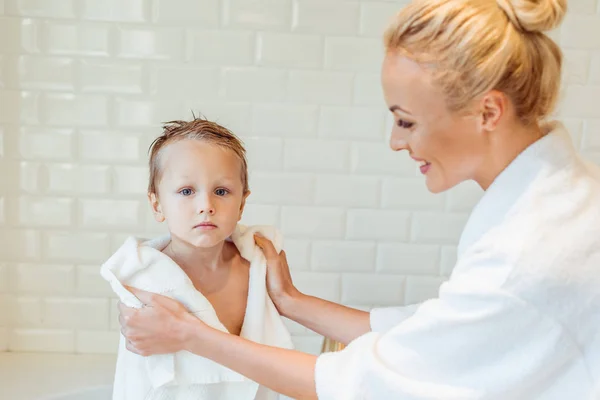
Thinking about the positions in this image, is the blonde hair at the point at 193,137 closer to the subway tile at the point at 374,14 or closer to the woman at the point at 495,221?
the woman at the point at 495,221

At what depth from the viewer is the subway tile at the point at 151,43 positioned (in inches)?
64.2

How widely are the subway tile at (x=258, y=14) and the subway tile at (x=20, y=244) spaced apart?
Result: 28.7 inches

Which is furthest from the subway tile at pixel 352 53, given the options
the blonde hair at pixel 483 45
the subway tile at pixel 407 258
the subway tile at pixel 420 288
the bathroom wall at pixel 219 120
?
the blonde hair at pixel 483 45

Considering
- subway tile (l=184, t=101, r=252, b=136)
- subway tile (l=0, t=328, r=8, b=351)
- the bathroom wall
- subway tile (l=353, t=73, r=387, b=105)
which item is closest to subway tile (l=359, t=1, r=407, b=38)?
the bathroom wall

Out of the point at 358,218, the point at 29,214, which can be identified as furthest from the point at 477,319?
the point at 29,214

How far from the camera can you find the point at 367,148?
1722mm

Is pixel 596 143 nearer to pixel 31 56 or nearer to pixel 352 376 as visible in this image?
pixel 352 376

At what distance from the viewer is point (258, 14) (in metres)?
1.64

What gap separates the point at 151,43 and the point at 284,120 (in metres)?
0.37

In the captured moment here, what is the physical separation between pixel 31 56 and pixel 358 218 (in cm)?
90

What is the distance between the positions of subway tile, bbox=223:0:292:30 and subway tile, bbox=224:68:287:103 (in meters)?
0.11

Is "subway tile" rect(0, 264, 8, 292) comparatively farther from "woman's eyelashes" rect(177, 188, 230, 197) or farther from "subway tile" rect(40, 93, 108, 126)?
"woman's eyelashes" rect(177, 188, 230, 197)

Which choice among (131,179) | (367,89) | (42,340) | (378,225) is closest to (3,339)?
(42,340)

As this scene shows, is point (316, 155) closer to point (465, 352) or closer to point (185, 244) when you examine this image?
point (185, 244)
